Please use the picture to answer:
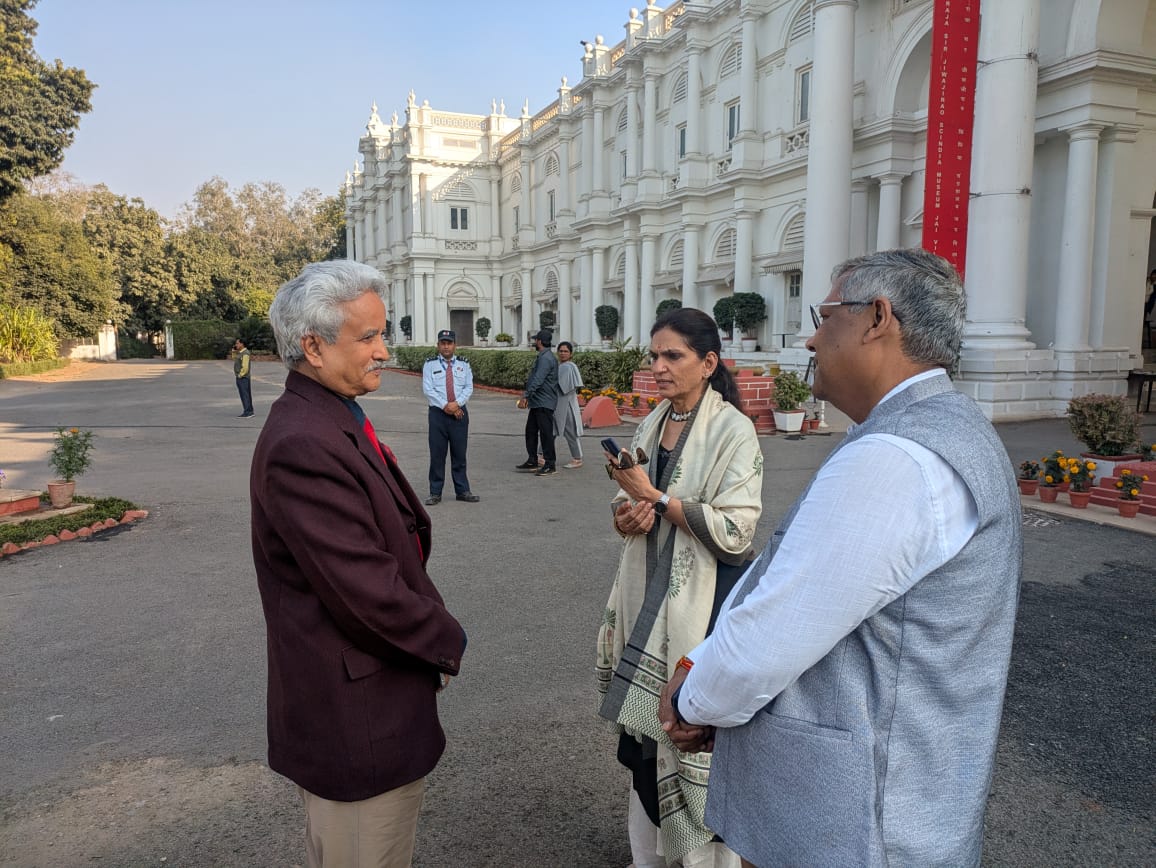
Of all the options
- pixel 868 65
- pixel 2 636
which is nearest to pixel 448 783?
pixel 2 636

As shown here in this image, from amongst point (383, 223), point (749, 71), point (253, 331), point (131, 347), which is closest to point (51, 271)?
point (253, 331)

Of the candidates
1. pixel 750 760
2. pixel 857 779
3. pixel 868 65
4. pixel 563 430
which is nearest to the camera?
pixel 857 779

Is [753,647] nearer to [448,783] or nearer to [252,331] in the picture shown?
[448,783]

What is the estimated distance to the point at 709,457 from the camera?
249cm

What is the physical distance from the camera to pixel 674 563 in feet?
7.90

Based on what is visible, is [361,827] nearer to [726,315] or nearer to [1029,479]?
[1029,479]

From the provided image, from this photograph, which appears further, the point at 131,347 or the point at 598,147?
the point at 131,347

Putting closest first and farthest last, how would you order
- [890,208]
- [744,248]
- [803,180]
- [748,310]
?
[890,208] → [803,180] → [748,310] → [744,248]

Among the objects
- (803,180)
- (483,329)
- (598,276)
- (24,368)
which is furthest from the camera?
(483,329)

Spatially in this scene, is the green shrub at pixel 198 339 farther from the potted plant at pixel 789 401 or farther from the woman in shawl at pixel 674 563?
the woman in shawl at pixel 674 563

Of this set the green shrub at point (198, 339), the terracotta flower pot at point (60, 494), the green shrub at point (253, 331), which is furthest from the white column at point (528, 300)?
the terracotta flower pot at point (60, 494)

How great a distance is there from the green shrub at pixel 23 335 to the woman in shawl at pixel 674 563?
120 ft

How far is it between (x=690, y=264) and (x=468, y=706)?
24.3 meters

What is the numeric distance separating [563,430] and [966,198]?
895 centimetres
